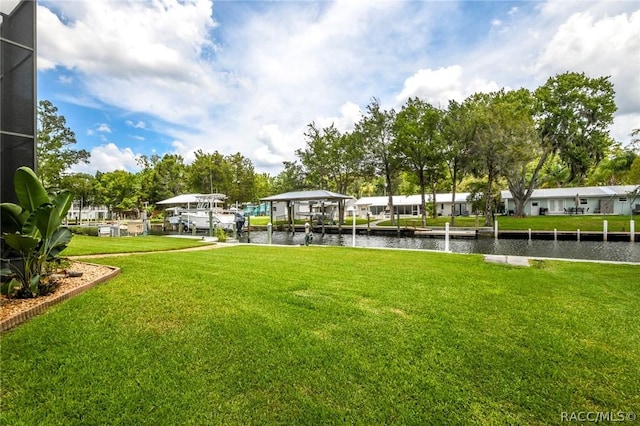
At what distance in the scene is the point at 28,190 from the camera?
14.2 feet

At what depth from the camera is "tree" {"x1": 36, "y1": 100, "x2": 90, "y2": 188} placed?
26250mm

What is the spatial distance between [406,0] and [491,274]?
7.82 m

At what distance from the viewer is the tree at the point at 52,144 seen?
2625cm

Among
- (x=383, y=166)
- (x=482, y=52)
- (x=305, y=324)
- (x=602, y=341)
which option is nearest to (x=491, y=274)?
(x=602, y=341)

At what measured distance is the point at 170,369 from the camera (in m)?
2.85

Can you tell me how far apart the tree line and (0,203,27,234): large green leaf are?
25.8 meters

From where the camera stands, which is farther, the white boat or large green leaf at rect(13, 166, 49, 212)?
the white boat

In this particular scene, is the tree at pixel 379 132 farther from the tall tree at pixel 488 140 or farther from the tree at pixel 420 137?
the tall tree at pixel 488 140

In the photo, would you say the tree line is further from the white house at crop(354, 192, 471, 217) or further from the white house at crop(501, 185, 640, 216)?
the white house at crop(354, 192, 471, 217)

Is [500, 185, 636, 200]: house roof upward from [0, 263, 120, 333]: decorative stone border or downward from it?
upward

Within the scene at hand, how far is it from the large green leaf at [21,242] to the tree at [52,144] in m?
28.2

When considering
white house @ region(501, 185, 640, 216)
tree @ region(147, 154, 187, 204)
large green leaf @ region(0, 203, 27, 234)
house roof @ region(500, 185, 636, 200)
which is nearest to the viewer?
large green leaf @ region(0, 203, 27, 234)

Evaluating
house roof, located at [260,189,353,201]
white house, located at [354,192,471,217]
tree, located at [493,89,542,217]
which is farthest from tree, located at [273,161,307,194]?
tree, located at [493,89,542,217]

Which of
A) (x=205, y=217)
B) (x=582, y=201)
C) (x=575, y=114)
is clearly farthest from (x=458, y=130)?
(x=205, y=217)
